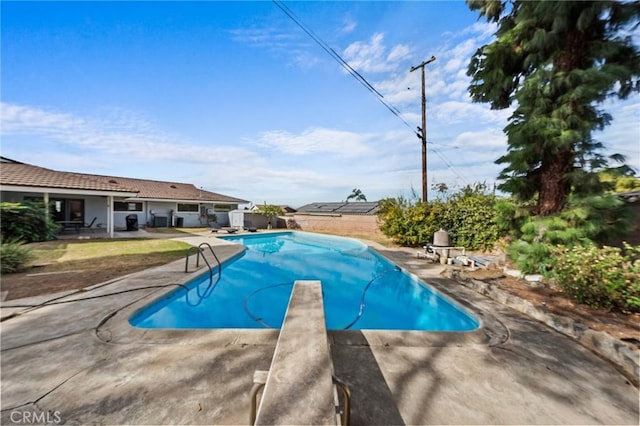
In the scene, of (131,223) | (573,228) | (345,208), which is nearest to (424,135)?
(573,228)

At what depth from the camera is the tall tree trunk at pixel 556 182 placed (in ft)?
18.5

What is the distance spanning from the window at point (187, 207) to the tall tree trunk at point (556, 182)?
23432 millimetres

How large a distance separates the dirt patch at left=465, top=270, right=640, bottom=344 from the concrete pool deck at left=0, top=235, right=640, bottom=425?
54cm

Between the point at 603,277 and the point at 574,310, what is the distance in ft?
2.18

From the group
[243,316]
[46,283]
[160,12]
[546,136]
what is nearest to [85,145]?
[160,12]

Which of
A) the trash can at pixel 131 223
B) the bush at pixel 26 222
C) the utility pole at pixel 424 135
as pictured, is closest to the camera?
the bush at pixel 26 222

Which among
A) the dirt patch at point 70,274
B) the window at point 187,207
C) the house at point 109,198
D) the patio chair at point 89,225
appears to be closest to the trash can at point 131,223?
the house at point 109,198

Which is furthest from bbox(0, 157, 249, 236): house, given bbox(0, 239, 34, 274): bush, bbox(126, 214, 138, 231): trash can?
bbox(0, 239, 34, 274): bush

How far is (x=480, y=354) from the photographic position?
114 inches

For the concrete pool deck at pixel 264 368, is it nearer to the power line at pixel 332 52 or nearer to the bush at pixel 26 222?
the power line at pixel 332 52

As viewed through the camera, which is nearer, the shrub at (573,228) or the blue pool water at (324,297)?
the blue pool water at (324,297)

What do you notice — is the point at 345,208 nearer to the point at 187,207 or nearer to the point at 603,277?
the point at 187,207

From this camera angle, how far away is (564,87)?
5.32 metres

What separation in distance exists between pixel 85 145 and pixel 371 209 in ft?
68.6
